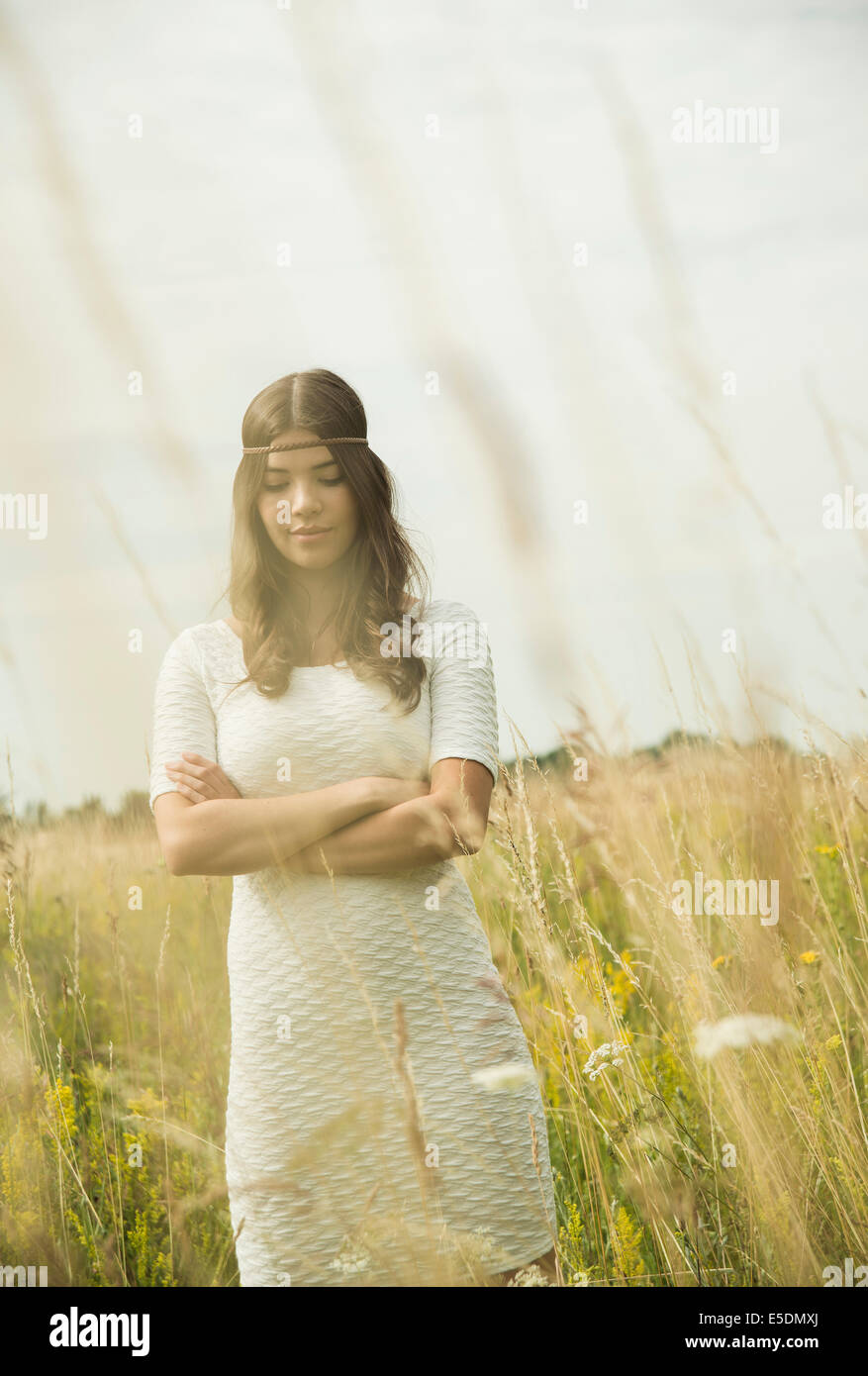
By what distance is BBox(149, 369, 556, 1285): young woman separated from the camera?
1301 mm

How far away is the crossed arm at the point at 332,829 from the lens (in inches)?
51.1

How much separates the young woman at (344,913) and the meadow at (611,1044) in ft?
0.25

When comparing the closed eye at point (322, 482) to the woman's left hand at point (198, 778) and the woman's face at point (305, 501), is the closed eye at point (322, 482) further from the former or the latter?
the woman's left hand at point (198, 778)

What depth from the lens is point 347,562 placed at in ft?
5.10

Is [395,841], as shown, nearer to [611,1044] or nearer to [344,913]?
[344,913]

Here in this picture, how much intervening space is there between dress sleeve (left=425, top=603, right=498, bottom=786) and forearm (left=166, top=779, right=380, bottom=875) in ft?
0.47

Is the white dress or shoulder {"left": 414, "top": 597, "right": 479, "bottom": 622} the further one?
shoulder {"left": 414, "top": 597, "right": 479, "bottom": 622}

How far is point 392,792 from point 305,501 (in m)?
0.45

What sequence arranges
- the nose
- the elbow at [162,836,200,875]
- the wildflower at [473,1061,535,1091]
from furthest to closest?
the nose
the elbow at [162,836,200,875]
the wildflower at [473,1061,535,1091]

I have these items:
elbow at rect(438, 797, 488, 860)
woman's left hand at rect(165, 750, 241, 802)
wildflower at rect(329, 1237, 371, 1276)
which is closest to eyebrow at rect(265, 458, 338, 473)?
Result: woman's left hand at rect(165, 750, 241, 802)

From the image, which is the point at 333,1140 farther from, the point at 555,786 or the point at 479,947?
the point at 555,786

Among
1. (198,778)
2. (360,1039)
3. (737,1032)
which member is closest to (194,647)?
(198,778)

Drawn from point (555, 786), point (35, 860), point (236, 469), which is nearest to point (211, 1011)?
point (35, 860)

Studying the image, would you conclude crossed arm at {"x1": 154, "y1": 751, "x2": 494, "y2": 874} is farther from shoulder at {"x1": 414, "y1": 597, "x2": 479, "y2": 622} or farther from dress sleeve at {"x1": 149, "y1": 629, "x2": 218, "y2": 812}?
shoulder at {"x1": 414, "y1": 597, "x2": 479, "y2": 622}
